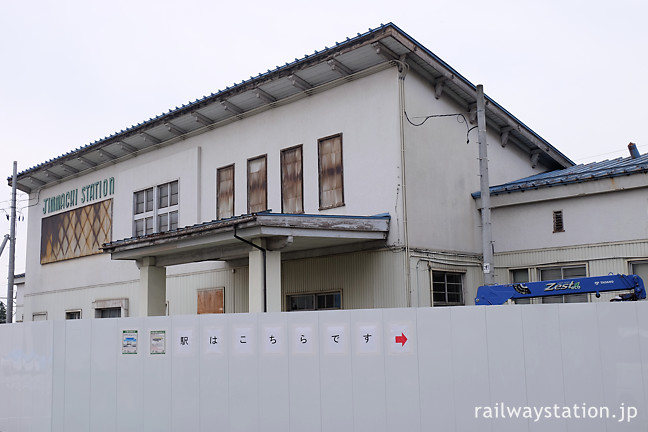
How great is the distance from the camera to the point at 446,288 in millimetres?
16438

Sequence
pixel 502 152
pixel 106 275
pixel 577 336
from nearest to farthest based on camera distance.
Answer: pixel 577 336 → pixel 502 152 → pixel 106 275

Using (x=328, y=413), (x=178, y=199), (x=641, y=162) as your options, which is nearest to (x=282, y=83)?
(x=178, y=199)

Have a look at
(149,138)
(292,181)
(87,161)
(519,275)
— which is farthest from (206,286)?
(519,275)

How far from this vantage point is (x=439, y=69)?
1627cm

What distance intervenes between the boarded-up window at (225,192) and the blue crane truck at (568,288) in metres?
8.57

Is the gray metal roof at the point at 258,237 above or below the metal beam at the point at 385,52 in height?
below

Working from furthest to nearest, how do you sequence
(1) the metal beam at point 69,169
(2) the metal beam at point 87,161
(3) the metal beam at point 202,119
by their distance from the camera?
(1) the metal beam at point 69,169 → (2) the metal beam at point 87,161 → (3) the metal beam at point 202,119

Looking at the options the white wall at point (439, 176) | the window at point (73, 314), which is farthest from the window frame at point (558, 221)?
the window at point (73, 314)

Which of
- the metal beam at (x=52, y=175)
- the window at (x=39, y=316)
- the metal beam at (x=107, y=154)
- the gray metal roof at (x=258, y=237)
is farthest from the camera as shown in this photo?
the window at (x=39, y=316)

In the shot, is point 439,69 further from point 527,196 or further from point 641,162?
point 641,162

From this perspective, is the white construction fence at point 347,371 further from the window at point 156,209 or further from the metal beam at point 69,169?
the metal beam at point 69,169

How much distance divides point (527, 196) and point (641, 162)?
8.89 ft

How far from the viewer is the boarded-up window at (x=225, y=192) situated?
63.5 ft

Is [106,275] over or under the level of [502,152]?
under
